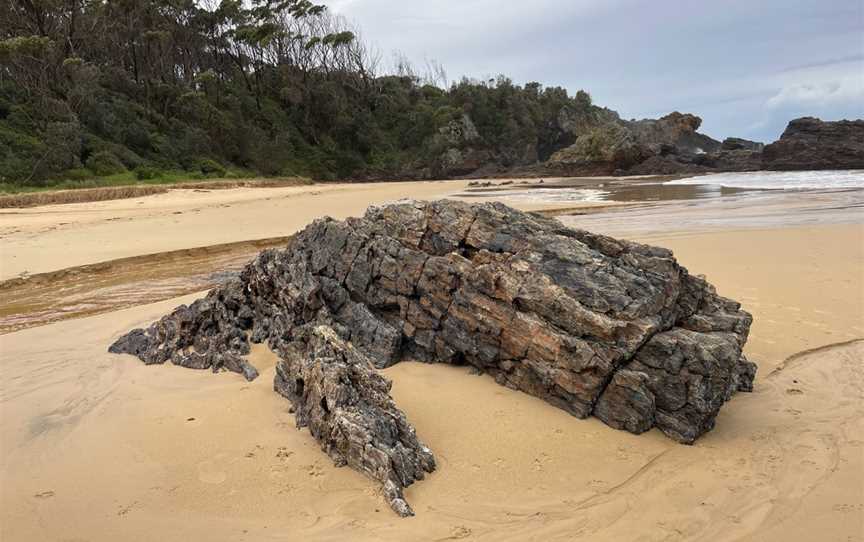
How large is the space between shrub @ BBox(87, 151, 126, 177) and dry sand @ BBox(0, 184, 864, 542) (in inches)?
1101

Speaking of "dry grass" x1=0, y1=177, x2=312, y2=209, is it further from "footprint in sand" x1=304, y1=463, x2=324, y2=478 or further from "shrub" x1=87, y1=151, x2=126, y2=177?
"footprint in sand" x1=304, y1=463, x2=324, y2=478

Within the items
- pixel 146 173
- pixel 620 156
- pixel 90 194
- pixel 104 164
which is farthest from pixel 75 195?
pixel 620 156

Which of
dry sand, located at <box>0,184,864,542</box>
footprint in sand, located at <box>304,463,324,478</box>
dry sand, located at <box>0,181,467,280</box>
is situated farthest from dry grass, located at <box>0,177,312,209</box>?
footprint in sand, located at <box>304,463,324,478</box>

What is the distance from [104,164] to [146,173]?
217cm

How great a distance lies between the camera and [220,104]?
51.2 metres

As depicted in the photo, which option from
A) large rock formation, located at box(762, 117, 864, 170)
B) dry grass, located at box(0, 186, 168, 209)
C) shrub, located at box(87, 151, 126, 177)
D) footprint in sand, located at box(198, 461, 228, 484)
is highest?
large rock formation, located at box(762, 117, 864, 170)

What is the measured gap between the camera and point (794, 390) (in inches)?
206

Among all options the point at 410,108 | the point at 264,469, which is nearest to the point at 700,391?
the point at 264,469

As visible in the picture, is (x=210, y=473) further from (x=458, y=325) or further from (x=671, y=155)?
(x=671, y=155)

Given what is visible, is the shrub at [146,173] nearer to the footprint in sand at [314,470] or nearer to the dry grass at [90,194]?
the dry grass at [90,194]

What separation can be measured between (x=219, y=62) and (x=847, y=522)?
208 feet

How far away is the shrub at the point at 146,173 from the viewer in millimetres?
31862

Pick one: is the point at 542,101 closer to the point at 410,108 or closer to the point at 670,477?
the point at 410,108

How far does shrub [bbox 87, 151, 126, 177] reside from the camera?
3043cm
